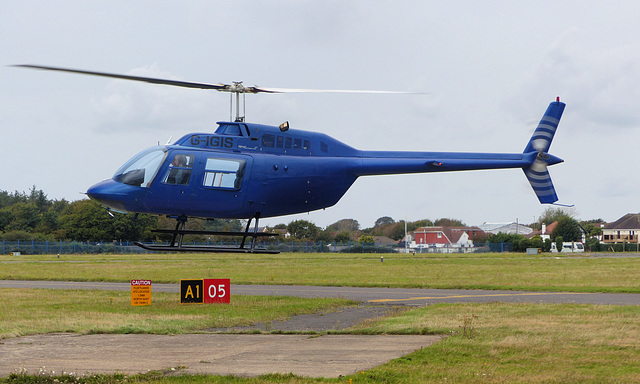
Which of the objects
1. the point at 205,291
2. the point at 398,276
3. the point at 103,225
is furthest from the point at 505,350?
the point at 103,225

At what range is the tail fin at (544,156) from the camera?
21.3 metres

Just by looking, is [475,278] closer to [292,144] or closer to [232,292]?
[232,292]

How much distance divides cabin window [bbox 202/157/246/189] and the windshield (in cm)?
126

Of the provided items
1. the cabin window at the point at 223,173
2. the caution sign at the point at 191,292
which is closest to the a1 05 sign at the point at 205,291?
the caution sign at the point at 191,292

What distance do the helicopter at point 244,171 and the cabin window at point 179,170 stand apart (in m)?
0.03

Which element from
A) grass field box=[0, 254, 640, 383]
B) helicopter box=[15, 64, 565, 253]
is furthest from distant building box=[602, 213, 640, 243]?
helicopter box=[15, 64, 565, 253]

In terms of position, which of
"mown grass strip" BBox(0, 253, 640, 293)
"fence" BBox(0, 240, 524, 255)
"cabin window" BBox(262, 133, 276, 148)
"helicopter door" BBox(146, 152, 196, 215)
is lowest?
"mown grass strip" BBox(0, 253, 640, 293)

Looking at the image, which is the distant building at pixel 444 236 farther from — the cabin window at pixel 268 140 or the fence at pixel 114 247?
the cabin window at pixel 268 140

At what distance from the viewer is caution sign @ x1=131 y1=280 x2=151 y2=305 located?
2650cm

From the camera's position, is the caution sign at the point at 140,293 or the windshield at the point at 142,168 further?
the caution sign at the point at 140,293

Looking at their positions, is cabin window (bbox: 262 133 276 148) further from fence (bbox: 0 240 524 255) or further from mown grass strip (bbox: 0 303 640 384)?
fence (bbox: 0 240 524 255)

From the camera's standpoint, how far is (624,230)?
6452 inches

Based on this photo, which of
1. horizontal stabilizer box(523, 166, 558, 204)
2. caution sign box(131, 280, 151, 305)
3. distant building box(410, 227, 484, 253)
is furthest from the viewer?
distant building box(410, 227, 484, 253)

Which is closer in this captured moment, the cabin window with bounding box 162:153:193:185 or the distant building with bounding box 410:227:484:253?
the cabin window with bounding box 162:153:193:185
